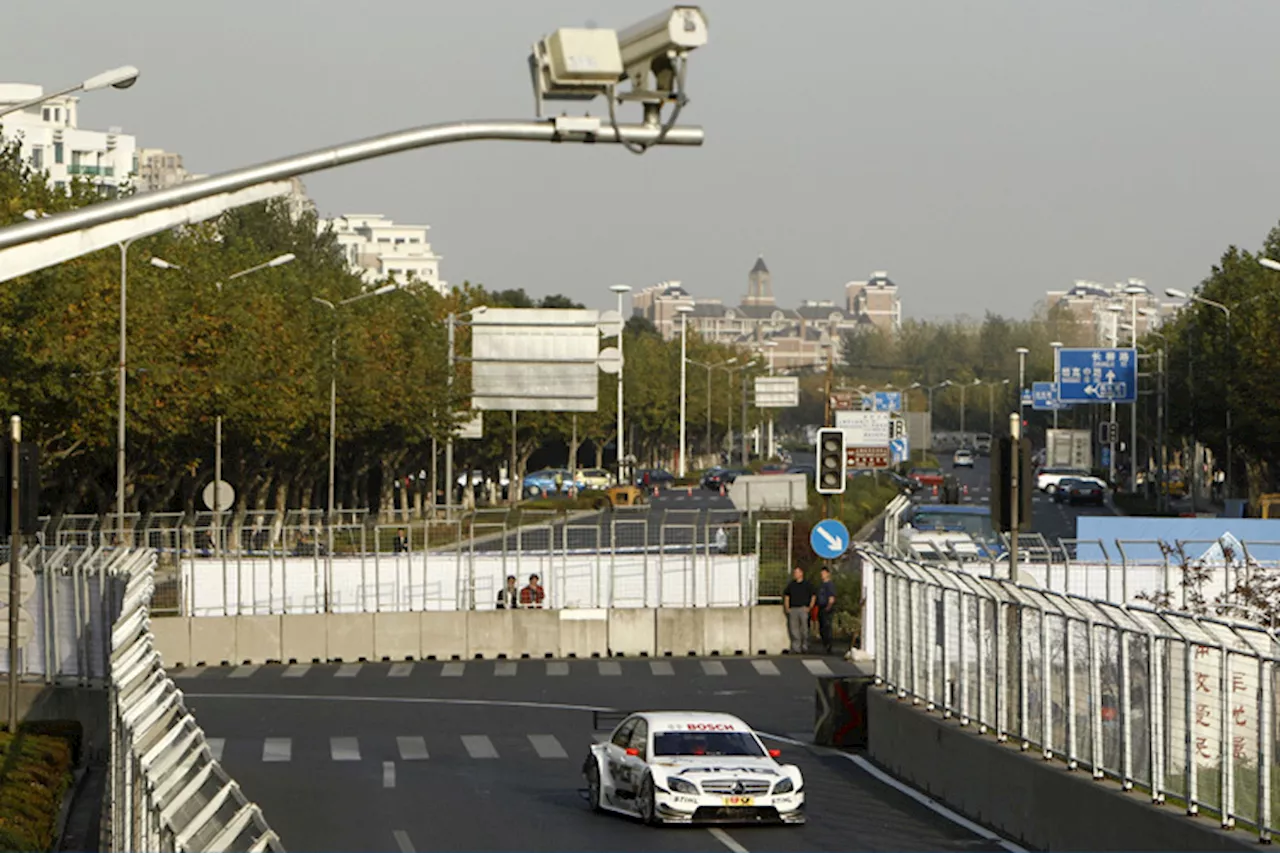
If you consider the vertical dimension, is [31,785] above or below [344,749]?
above

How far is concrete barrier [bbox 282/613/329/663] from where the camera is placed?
47406 mm

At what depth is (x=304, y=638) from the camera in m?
47.5

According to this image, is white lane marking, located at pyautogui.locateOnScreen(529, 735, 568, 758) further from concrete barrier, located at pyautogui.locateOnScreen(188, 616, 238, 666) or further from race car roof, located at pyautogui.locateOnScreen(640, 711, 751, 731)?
concrete barrier, located at pyautogui.locateOnScreen(188, 616, 238, 666)

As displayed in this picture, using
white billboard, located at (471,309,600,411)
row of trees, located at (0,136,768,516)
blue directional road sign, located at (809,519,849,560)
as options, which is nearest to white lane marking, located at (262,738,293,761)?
blue directional road sign, located at (809,519,849,560)

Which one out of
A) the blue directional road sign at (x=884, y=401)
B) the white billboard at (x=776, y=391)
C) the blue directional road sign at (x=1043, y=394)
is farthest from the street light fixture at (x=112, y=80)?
the white billboard at (x=776, y=391)

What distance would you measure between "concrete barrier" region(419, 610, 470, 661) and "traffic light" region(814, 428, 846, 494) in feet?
28.4

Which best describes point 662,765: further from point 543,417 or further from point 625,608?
point 543,417

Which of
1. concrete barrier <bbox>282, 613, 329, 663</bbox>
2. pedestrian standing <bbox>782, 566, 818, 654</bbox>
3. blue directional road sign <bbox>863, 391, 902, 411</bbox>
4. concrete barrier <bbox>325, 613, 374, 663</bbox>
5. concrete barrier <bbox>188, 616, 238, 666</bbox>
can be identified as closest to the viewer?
pedestrian standing <bbox>782, 566, 818, 654</bbox>

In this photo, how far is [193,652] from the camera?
46.8 meters

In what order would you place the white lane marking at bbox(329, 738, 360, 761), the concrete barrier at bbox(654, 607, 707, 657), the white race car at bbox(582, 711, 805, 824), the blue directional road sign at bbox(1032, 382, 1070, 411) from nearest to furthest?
the white race car at bbox(582, 711, 805, 824)
the white lane marking at bbox(329, 738, 360, 761)
the concrete barrier at bbox(654, 607, 707, 657)
the blue directional road sign at bbox(1032, 382, 1070, 411)

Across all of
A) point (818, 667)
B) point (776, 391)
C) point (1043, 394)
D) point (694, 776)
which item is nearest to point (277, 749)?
point (694, 776)

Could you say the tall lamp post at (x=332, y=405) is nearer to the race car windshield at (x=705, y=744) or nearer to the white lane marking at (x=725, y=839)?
the race car windshield at (x=705, y=744)

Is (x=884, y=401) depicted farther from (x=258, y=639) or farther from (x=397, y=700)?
(x=397, y=700)

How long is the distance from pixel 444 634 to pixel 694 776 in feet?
84.9
